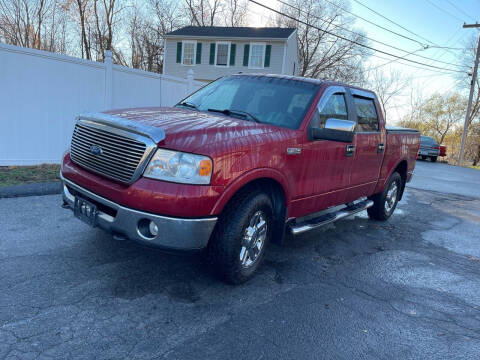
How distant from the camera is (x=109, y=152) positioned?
9.99 ft

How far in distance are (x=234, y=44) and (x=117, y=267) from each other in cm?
2527

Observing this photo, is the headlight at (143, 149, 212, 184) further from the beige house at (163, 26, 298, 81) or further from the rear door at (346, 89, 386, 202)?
the beige house at (163, 26, 298, 81)

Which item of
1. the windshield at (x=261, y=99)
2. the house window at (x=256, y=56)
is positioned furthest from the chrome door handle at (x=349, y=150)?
the house window at (x=256, y=56)

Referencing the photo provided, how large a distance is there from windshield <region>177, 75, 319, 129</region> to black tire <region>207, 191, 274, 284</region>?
3.13ft

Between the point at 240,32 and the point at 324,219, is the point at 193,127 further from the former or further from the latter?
the point at 240,32

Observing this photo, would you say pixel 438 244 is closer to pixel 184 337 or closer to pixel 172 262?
pixel 172 262

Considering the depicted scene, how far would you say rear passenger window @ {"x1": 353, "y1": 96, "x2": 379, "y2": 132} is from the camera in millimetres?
4957

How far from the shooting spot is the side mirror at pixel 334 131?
3.73 m

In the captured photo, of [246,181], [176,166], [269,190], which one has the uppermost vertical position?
[176,166]

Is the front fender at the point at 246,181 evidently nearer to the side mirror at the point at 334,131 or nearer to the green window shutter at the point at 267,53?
the side mirror at the point at 334,131

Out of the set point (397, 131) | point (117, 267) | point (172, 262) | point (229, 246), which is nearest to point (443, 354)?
point (229, 246)

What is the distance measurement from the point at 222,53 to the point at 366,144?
23.7 meters

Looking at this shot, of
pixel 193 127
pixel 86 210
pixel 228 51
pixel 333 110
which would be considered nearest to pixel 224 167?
pixel 193 127

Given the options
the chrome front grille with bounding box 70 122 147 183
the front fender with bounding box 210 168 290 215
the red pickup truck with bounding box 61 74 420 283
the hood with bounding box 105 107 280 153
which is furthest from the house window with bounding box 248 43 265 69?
the chrome front grille with bounding box 70 122 147 183
